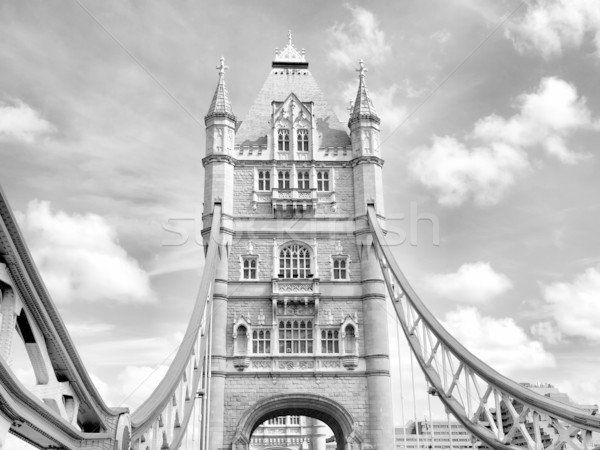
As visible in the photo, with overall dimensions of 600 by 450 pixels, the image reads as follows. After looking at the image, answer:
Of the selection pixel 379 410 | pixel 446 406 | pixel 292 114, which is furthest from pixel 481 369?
pixel 292 114

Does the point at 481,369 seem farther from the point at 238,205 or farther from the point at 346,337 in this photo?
the point at 238,205

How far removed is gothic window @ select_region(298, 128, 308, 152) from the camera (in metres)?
32.8

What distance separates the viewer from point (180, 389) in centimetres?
2109

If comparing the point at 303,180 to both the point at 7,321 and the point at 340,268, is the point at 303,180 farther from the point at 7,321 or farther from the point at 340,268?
the point at 7,321

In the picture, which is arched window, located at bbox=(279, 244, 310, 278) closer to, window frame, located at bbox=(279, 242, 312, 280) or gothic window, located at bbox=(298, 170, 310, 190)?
window frame, located at bbox=(279, 242, 312, 280)

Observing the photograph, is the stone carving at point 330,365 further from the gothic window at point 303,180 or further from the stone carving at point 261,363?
the gothic window at point 303,180

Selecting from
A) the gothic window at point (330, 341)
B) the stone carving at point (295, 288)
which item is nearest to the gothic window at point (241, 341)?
the stone carving at point (295, 288)

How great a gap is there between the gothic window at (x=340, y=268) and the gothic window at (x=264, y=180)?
4.59 metres

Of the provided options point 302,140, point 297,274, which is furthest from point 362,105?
point 297,274

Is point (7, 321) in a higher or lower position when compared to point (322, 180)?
lower

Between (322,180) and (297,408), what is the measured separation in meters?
10.3

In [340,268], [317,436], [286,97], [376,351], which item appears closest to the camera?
[376,351]

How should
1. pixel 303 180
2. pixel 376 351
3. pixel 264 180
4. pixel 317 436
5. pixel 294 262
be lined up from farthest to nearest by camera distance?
pixel 317 436, pixel 303 180, pixel 264 180, pixel 294 262, pixel 376 351

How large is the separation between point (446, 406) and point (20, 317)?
51.3ft
